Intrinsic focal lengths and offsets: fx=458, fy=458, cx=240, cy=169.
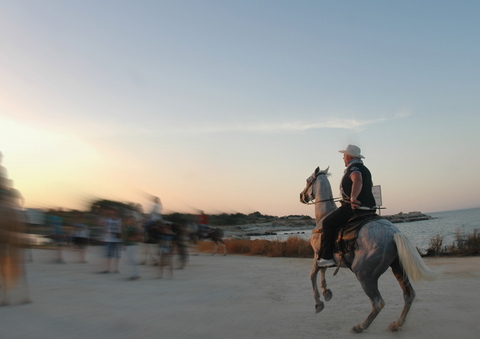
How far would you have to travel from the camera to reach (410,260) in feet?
22.0

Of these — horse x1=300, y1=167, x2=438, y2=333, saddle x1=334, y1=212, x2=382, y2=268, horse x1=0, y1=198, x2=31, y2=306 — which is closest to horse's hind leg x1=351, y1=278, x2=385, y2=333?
horse x1=300, y1=167, x2=438, y2=333

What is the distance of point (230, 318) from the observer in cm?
792

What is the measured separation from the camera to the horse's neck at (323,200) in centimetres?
823

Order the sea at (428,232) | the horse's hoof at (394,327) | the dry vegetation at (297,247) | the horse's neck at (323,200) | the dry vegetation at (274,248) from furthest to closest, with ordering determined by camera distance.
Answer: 1. the sea at (428,232)
2. the dry vegetation at (274,248)
3. the dry vegetation at (297,247)
4. the horse's neck at (323,200)
5. the horse's hoof at (394,327)

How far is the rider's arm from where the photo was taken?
24.0ft

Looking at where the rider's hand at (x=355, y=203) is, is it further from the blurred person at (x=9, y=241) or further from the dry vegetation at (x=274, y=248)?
the dry vegetation at (x=274, y=248)

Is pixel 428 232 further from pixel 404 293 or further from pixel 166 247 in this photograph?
pixel 404 293

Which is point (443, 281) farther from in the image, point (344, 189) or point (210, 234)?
point (210, 234)

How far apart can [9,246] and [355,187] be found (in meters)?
6.48

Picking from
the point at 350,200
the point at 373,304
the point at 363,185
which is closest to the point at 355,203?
the point at 350,200

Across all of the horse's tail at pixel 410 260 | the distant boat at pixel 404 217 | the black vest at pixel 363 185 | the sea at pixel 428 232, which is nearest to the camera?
the horse's tail at pixel 410 260

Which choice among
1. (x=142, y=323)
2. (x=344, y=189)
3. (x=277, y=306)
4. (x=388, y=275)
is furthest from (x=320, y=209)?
(x=388, y=275)

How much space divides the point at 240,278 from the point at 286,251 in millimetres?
9701

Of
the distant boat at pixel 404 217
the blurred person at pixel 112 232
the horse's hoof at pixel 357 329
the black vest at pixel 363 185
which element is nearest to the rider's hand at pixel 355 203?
the black vest at pixel 363 185
